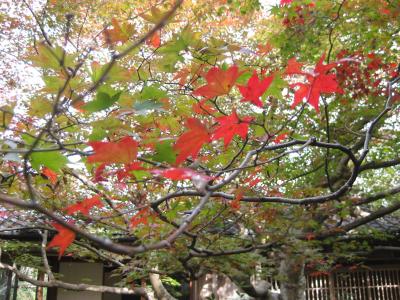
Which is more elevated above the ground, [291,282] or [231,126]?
[231,126]

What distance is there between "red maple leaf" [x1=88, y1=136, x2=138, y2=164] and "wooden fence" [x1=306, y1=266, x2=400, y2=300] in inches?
297

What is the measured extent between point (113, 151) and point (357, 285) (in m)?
8.27

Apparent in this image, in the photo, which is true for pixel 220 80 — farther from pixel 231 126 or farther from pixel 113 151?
pixel 113 151

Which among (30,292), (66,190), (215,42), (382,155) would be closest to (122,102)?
(215,42)

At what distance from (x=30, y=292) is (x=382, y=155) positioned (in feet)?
70.1

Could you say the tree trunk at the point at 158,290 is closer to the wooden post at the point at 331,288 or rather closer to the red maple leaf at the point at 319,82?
the wooden post at the point at 331,288

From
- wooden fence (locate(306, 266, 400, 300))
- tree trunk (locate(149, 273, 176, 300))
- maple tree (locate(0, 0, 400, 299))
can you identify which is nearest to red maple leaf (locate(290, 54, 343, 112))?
maple tree (locate(0, 0, 400, 299))

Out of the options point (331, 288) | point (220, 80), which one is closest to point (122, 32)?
point (220, 80)

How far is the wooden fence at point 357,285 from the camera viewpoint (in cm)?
786

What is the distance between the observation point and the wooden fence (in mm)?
7864

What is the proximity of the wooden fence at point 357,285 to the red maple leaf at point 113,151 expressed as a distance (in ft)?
24.8

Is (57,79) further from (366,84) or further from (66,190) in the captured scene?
(366,84)

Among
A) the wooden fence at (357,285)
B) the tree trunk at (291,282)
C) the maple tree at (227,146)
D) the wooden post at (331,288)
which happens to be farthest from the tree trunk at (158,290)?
the wooden post at (331,288)

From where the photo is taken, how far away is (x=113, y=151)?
4.04 ft
